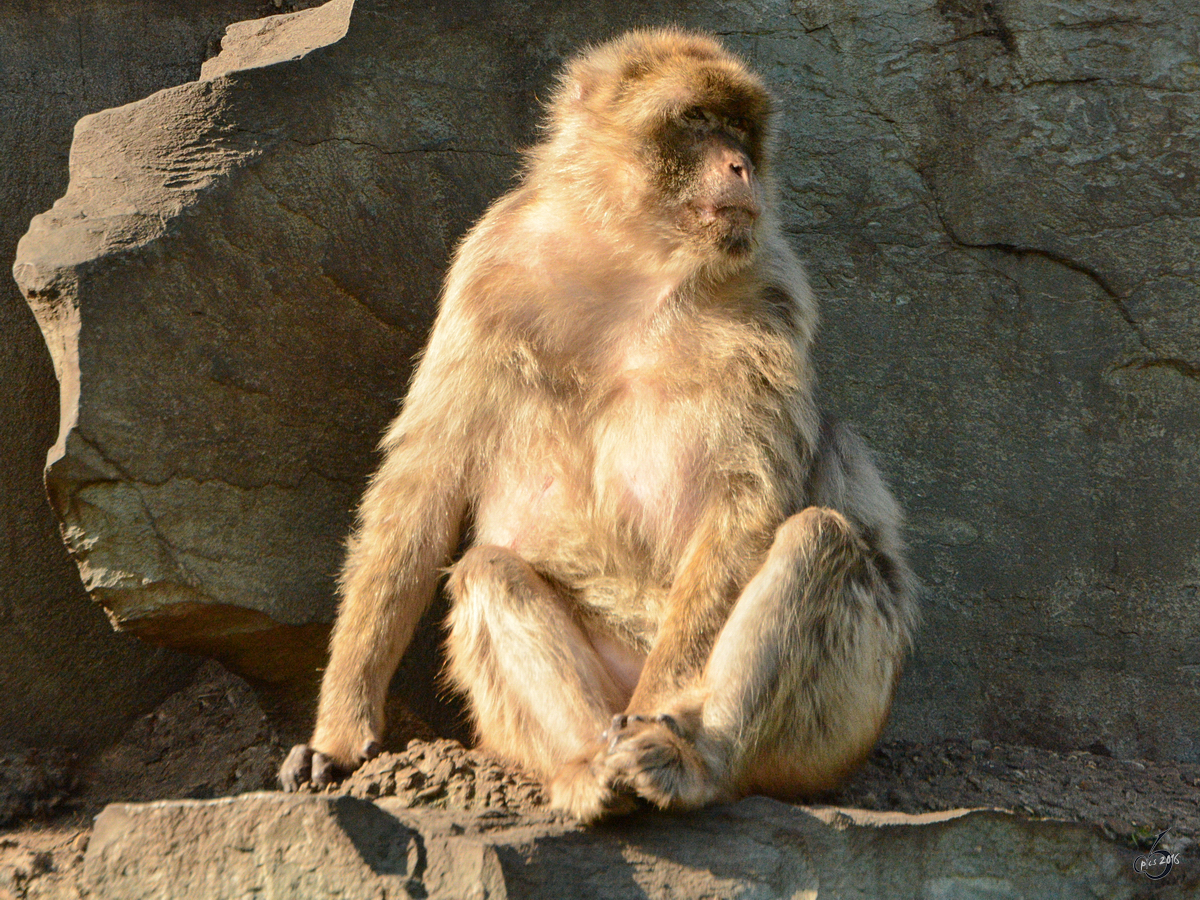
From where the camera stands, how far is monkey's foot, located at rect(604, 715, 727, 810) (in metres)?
2.78

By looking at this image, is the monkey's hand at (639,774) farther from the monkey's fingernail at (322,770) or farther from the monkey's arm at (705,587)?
the monkey's fingernail at (322,770)

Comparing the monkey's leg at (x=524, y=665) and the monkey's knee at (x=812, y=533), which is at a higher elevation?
the monkey's knee at (x=812, y=533)

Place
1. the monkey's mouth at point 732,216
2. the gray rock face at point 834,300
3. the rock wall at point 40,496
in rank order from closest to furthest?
1. the monkey's mouth at point 732,216
2. the gray rock face at point 834,300
3. the rock wall at point 40,496

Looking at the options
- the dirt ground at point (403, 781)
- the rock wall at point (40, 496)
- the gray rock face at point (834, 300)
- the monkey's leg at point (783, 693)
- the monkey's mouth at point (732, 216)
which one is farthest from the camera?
the rock wall at point (40, 496)

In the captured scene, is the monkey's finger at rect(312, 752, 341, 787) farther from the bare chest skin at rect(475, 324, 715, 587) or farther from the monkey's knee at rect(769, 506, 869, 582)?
the monkey's knee at rect(769, 506, 869, 582)

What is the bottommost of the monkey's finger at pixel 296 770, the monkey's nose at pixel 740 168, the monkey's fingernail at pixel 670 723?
the monkey's finger at pixel 296 770

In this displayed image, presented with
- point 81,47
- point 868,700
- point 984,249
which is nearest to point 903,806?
point 868,700

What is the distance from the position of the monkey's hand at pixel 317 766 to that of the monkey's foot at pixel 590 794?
2.17ft

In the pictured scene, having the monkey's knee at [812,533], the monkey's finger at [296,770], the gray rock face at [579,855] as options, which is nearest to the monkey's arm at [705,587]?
the monkey's knee at [812,533]

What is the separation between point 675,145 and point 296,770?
195 centimetres

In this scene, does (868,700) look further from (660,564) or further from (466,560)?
(466,560)

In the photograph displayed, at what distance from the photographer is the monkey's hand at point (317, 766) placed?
327 cm

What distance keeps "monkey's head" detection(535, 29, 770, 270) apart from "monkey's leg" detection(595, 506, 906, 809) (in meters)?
0.84

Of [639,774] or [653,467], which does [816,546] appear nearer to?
[653,467]
